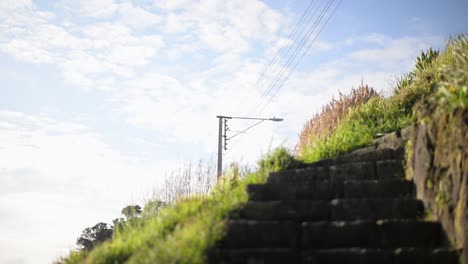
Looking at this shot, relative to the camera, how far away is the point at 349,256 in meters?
4.81

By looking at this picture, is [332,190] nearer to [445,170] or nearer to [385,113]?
[445,170]

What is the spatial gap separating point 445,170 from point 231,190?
9.20ft

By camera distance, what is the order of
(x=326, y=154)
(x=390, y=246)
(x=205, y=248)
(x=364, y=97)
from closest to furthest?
(x=205, y=248) < (x=390, y=246) < (x=326, y=154) < (x=364, y=97)

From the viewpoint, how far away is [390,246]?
504 cm

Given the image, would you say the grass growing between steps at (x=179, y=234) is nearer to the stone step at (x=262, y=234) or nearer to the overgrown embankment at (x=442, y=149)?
the stone step at (x=262, y=234)

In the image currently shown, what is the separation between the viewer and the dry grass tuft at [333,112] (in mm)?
11291

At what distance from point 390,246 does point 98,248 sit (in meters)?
3.20

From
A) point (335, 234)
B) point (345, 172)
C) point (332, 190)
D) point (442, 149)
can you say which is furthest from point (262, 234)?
point (442, 149)

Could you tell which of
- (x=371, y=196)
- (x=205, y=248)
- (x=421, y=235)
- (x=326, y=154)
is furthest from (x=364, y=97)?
(x=205, y=248)

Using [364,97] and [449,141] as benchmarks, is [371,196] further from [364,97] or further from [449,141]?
[364,97]

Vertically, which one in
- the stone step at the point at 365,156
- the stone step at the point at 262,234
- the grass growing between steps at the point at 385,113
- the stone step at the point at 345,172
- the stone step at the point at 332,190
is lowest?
the stone step at the point at 262,234

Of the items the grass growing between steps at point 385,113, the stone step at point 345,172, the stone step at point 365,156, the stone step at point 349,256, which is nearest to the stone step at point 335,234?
the stone step at point 349,256

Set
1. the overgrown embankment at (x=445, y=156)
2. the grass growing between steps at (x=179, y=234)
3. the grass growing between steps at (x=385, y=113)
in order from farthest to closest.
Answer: the grass growing between steps at (x=385, y=113)
the overgrown embankment at (x=445, y=156)
the grass growing between steps at (x=179, y=234)

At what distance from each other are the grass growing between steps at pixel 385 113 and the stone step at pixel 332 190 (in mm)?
1570
